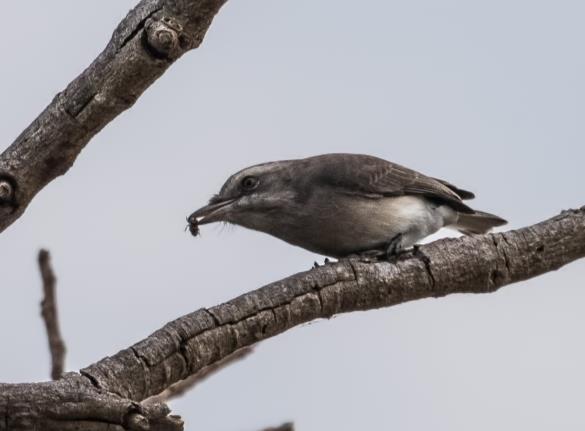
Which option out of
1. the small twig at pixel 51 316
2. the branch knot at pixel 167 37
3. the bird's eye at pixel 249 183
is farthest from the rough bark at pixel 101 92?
the bird's eye at pixel 249 183

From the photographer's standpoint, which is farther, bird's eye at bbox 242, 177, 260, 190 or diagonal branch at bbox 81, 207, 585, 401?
bird's eye at bbox 242, 177, 260, 190

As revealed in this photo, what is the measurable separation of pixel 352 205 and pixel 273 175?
0.84 metres

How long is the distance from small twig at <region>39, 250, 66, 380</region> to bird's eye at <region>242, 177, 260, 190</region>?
492 centimetres

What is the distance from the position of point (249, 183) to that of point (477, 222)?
2390mm

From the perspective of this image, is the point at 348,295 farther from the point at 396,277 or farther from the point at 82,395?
the point at 82,395

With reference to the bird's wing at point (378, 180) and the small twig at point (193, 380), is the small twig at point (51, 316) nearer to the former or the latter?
the small twig at point (193, 380)

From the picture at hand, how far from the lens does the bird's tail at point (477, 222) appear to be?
10.9 m

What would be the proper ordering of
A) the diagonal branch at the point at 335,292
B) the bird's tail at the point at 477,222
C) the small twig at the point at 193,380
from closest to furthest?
the diagonal branch at the point at 335,292 < the small twig at the point at 193,380 < the bird's tail at the point at 477,222

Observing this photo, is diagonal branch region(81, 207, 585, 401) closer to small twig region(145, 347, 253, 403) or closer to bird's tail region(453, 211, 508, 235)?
small twig region(145, 347, 253, 403)

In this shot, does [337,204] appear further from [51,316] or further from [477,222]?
[51,316]

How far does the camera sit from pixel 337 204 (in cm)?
988

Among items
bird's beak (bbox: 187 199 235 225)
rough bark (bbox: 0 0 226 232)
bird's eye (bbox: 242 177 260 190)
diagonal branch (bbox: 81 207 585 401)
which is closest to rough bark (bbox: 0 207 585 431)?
diagonal branch (bbox: 81 207 585 401)

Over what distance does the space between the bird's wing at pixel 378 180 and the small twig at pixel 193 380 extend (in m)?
4.50

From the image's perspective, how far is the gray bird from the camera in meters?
9.66
